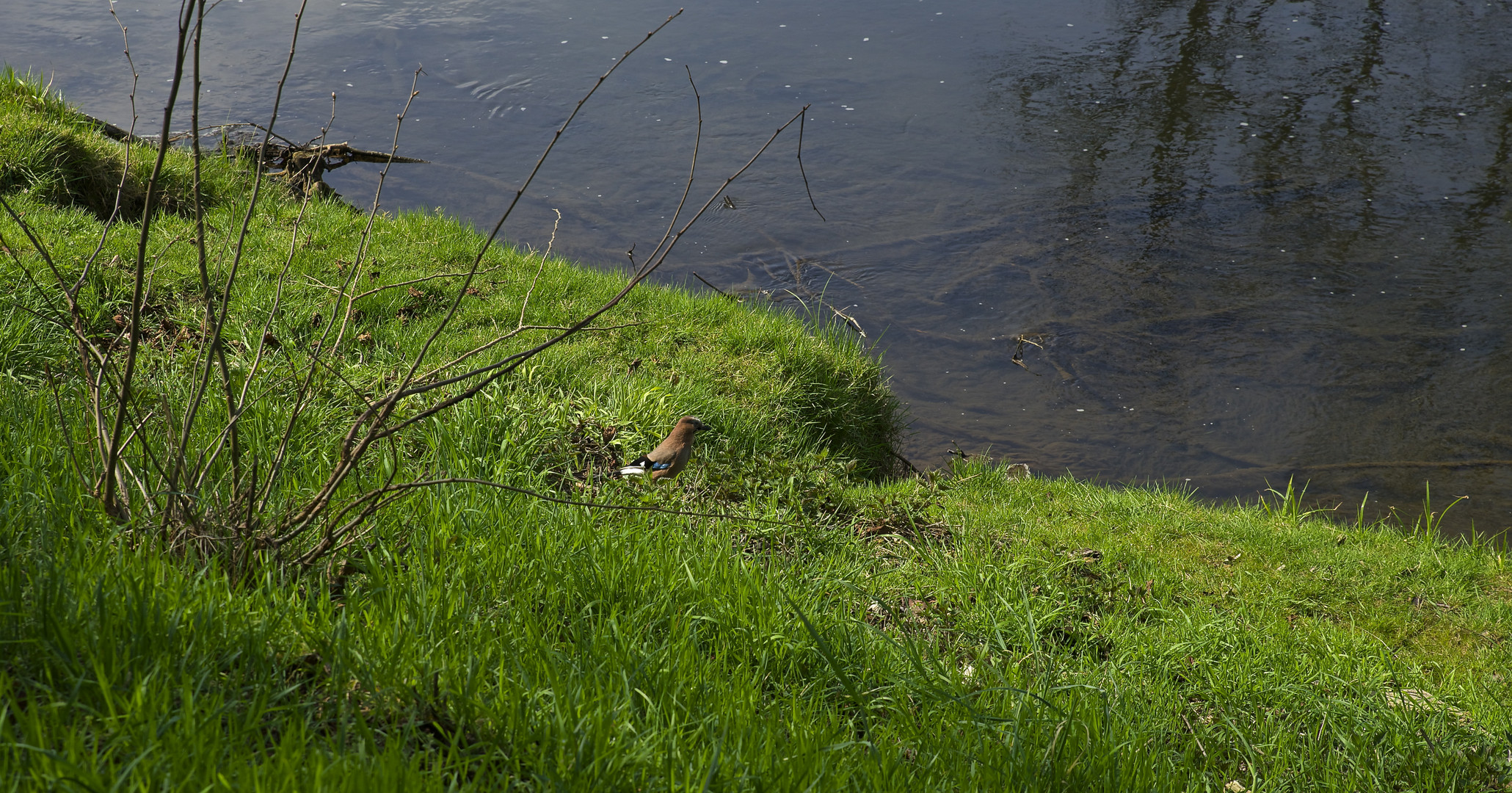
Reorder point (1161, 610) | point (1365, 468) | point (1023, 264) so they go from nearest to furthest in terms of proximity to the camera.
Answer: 1. point (1161, 610)
2. point (1365, 468)
3. point (1023, 264)

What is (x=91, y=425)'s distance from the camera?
8.77ft

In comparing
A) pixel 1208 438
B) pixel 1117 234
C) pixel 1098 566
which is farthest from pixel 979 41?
pixel 1098 566

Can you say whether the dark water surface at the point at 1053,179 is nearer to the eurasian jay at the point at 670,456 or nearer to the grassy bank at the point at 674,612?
the grassy bank at the point at 674,612

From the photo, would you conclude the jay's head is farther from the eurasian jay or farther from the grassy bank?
the grassy bank

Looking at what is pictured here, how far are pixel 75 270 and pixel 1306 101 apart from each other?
13.0 metres

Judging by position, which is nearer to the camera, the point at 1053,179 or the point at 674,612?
the point at 674,612

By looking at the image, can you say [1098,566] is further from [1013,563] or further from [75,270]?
[75,270]

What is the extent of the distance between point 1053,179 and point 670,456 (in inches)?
324

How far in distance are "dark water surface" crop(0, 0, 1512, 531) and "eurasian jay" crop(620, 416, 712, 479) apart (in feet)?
10.6

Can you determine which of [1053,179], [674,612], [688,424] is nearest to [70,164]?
[688,424]

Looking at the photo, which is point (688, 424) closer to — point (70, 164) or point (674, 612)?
point (674, 612)

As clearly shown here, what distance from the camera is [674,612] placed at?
286cm

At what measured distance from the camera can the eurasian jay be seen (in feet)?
13.2

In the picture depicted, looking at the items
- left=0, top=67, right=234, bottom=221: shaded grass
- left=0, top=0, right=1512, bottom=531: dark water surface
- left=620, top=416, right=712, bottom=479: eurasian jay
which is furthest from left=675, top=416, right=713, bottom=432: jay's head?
left=0, top=67, right=234, bottom=221: shaded grass
